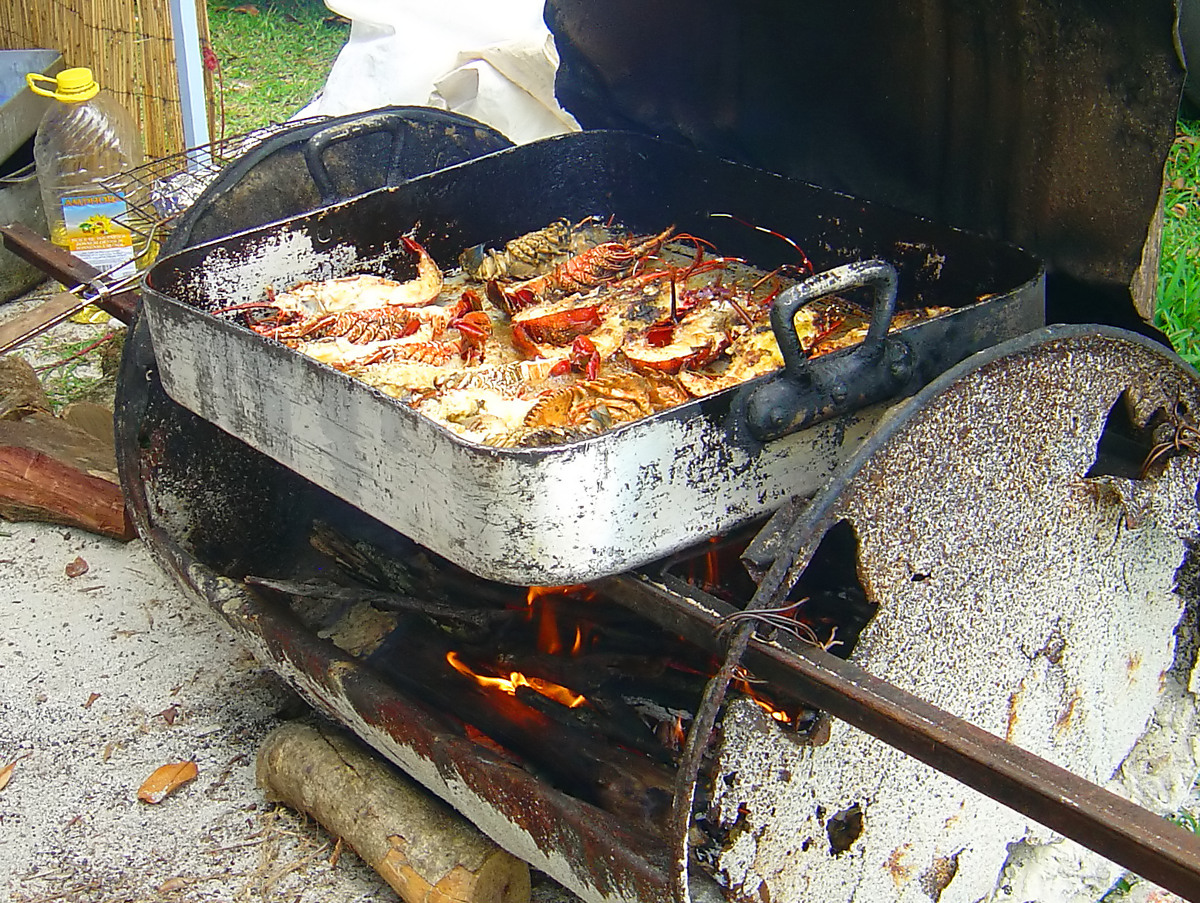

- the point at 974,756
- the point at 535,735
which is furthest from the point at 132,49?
the point at 974,756

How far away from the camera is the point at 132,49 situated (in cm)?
677

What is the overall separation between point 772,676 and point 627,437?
1.58 ft

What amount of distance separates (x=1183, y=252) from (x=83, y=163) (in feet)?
16.8

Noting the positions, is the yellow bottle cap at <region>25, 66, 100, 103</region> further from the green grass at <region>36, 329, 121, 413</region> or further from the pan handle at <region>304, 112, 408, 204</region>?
the pan handle at <region>304, 112, 408, 204</region>

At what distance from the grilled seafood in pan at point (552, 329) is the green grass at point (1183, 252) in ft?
6.67

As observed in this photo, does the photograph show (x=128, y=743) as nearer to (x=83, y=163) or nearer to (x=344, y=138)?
(x=344, y=138)

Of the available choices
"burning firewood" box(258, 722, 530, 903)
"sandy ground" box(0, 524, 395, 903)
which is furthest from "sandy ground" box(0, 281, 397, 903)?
"burning firewood" box(258, 722, 530, 903)

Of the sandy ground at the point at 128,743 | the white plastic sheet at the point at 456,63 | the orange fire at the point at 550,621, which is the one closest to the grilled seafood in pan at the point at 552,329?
the orange fire at the point at 550,621

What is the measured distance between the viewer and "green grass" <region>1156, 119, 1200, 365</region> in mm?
4906

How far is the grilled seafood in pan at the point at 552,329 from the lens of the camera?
106 inches

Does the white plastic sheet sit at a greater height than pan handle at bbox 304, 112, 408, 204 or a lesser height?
lesser

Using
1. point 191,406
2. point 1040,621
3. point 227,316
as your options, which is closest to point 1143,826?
point 1040,621

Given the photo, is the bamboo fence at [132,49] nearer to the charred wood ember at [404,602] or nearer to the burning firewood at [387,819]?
the charred wood ember at [404,602]

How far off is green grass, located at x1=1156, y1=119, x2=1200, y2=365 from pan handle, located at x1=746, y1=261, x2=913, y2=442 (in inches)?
98.2
